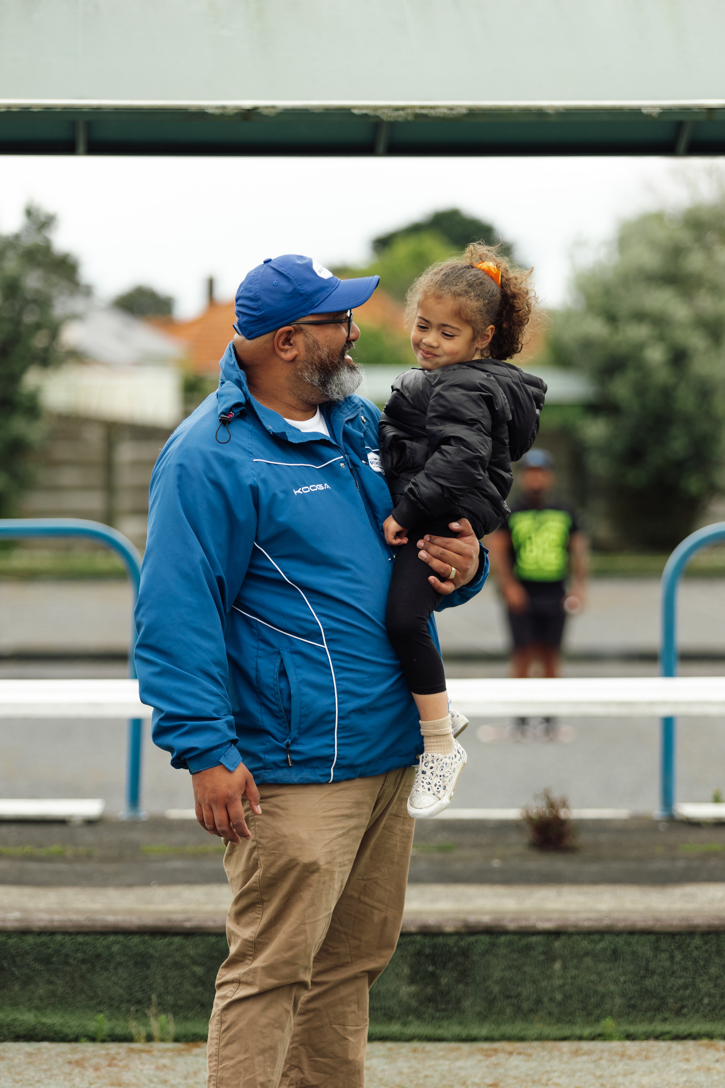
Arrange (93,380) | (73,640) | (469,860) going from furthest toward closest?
(93,380), (73,640), (469,860)

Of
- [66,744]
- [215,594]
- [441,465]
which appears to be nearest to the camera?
[215,594]

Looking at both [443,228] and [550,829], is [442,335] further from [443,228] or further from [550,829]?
[443,228]

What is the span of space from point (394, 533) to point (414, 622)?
23 cm

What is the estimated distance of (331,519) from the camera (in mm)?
2455

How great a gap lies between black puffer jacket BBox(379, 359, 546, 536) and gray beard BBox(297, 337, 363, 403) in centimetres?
18

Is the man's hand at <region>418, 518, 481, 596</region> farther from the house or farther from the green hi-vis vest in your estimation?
the house

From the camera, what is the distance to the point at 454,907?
382 cm

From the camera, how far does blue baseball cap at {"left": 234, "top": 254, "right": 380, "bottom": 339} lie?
95.7 inches

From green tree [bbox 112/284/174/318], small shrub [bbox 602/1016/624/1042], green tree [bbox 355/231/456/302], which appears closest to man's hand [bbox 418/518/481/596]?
small shrub [bbox 602/1016/624/1042]

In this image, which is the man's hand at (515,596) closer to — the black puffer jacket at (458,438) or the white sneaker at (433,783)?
the black puffer jacket at (458,438)
